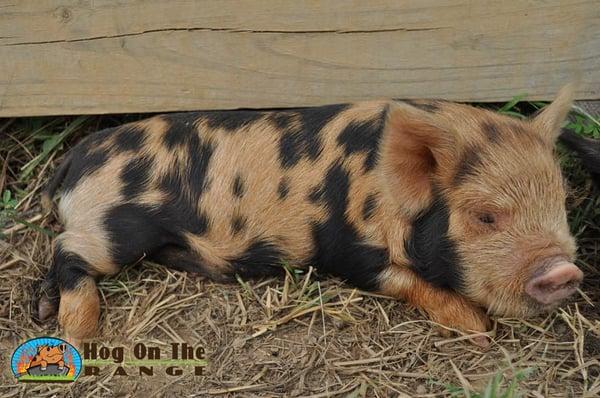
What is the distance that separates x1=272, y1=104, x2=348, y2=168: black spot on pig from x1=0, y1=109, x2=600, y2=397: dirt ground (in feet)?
1.73

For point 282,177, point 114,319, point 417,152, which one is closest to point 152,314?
point 114,319

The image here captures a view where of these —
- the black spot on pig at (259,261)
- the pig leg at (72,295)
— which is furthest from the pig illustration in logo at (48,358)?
the black spot on pig at (259,261)

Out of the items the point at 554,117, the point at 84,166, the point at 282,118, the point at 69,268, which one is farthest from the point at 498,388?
the point at 84,166

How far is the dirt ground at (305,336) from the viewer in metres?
3.12

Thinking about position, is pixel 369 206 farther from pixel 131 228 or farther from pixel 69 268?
pixel 69 268

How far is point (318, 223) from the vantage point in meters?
3.47

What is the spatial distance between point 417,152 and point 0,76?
2.21 meters

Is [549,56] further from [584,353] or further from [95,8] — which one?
[95,8]

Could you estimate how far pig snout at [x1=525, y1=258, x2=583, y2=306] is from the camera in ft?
9.39

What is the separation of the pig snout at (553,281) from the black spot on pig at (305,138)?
42.0 inches

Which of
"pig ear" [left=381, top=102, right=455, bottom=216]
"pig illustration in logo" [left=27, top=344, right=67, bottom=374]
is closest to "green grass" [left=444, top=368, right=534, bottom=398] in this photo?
"pig ear" [left=381, top=102, right=455, bottom=216]

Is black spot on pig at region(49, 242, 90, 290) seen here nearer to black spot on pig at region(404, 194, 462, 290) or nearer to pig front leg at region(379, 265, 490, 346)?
pig front leg at region(379, 265, 490, 346)

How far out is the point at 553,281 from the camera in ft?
9.45

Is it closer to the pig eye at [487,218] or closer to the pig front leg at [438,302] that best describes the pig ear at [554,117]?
the pig eye at [487,218]
